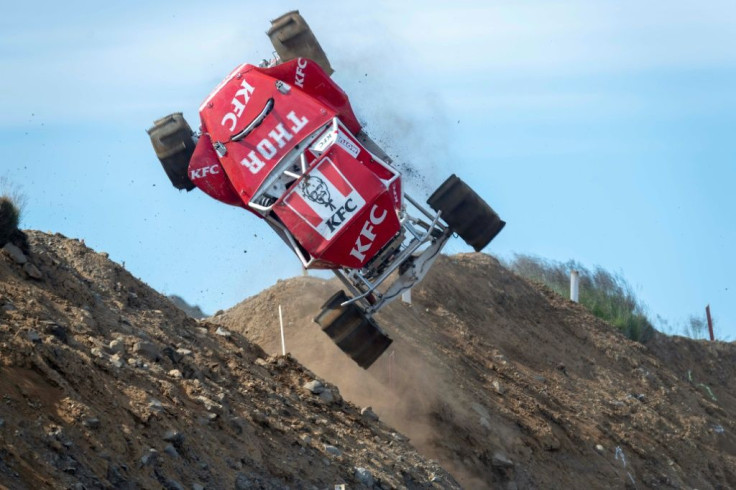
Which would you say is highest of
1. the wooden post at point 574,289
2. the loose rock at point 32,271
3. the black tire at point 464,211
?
the wooden post at point 574,289

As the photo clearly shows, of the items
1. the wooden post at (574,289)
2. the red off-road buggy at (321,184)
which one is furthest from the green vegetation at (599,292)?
the red off-road buggy at (321,184)

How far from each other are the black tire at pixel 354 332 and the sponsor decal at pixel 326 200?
1174 millimetres

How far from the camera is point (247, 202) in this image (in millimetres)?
14258

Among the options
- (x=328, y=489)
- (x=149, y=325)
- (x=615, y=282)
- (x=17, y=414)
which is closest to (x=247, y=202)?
(x=149, y=325)

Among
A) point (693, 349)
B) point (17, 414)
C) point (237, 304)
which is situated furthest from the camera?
point (693, 349)

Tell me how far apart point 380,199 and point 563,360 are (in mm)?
6629

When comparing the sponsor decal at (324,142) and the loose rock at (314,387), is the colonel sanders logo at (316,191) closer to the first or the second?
the sponsor decal at (324,142)

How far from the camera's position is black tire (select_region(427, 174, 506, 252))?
48.9ft

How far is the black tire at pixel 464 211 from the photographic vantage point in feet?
48.9

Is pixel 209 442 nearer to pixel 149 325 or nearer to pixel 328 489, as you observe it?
pixel 328 489

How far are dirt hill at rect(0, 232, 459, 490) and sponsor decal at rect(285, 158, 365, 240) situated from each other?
147 centimetres

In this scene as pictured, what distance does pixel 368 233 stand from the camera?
45.0 ft

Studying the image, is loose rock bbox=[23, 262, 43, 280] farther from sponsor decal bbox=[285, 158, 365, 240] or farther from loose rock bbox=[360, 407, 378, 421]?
loose rock bbox=[360, 407, 378, 421]

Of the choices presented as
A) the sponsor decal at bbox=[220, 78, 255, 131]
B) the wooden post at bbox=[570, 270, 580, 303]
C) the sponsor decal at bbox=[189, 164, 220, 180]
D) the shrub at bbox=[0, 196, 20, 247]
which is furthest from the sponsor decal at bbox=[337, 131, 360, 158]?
the wooden post at bbox=[570, 270, 580, 303]
